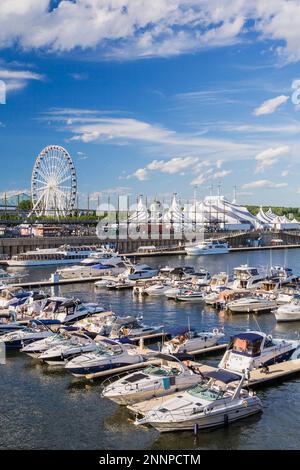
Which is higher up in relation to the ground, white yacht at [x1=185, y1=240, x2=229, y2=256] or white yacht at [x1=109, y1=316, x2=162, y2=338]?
white yacht at [x1=185, y1=240, x2=229, y2=256]

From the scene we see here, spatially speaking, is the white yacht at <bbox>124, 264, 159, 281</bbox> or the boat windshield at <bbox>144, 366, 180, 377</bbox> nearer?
the boat windshield at <bbox>144, 366, 180, 377</bbox>

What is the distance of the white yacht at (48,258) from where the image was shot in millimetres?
76500

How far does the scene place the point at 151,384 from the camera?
66.8 ft

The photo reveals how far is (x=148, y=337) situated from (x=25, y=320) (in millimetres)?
8591

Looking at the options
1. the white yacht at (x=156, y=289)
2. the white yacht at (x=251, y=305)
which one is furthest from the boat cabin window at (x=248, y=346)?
the white yacht at (x=156, y=289)

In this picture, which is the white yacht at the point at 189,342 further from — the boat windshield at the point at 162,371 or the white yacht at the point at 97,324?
the boat windshield at the point at 162,371

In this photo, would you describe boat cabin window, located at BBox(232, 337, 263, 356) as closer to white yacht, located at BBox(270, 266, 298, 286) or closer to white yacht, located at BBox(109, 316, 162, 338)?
white yacht, located at BBox(109, 316, 162, 338)

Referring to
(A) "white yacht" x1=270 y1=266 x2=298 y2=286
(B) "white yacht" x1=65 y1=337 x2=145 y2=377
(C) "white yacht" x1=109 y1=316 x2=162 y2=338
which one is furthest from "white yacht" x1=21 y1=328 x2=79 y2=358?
(A) "white yacht" x1=270 y1=266 x2=298 y2=286

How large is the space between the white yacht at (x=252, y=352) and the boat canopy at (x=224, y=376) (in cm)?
182

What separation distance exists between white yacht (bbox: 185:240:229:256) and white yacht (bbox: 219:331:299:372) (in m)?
68.6

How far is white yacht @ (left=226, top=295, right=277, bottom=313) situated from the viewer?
126 feet

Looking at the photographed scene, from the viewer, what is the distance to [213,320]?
36188 mm

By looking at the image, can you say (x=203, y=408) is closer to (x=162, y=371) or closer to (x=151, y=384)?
(x=151, y=384)

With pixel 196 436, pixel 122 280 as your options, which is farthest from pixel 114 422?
pixel 122 280
